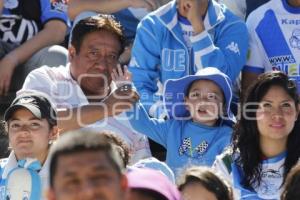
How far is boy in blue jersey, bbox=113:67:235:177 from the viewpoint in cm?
463

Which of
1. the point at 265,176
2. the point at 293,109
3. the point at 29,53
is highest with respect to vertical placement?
the point at 29,53

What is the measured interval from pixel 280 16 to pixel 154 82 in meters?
0.88

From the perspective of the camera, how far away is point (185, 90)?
484cm

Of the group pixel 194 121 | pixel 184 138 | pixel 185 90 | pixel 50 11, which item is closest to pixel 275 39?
pixel 185 90

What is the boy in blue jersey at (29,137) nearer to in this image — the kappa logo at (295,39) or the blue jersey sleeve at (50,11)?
the kappa logo at (295,39)

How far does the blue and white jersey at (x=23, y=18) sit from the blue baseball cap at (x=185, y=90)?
1.43 m

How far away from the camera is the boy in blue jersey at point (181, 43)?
518cm

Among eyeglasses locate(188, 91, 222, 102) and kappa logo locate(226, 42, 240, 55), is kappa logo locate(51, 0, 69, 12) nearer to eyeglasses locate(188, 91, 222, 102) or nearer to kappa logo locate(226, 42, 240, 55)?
kappa logo locate(226, 42, 240, 55)

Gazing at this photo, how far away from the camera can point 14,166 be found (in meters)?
4.04

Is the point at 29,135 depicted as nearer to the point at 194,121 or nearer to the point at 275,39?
the point at 194,121

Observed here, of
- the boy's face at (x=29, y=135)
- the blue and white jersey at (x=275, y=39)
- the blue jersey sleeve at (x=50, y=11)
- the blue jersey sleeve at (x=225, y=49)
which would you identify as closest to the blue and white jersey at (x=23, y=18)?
the blue jersey sleeve at (x=50, y=11)

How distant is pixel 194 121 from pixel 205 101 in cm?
14

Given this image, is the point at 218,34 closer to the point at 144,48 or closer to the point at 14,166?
the point at 144,48

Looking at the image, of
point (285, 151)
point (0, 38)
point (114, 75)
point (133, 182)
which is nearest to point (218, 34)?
point (114, 75)
